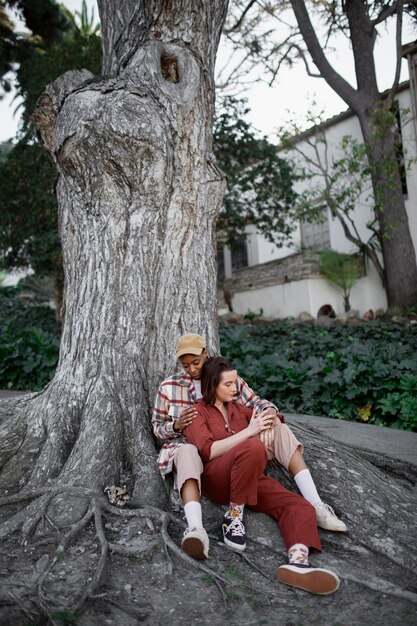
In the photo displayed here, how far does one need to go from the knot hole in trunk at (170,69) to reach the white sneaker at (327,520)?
3611mm

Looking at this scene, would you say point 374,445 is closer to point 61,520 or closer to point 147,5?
point 61,520

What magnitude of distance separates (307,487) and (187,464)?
78cm

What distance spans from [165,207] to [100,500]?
226 centimetres

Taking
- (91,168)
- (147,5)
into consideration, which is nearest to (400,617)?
(91,168)

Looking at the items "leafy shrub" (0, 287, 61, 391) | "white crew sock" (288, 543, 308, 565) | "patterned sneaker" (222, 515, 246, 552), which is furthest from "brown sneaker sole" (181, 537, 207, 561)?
"leafy shrub" (0, 287, 61, 391)

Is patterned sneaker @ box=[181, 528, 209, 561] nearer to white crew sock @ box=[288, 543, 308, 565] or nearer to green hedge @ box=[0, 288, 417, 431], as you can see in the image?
white crew sock @ box=[288, 543, 308, 565]

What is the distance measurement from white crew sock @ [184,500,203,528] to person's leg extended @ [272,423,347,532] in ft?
2.23

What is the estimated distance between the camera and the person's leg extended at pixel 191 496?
333 centimetres

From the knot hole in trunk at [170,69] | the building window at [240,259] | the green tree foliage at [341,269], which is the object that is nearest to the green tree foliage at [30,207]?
the green tree foliage at [341,269]

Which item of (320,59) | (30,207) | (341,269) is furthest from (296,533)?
(320,59)

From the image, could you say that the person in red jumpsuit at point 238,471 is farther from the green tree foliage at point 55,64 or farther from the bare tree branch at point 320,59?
the bare tree branch at point 320,59

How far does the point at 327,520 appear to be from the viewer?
369 centimetres

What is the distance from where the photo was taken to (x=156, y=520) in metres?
3.68

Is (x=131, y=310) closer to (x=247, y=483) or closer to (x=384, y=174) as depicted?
(x=247, y=483)
